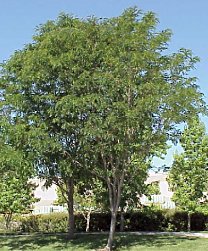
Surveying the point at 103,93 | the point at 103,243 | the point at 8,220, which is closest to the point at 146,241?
the point at 103,243

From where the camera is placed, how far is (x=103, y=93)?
1504 centimetres

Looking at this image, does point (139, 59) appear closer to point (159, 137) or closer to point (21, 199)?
point (159, 137)

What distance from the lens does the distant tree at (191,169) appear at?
25281 millimetres

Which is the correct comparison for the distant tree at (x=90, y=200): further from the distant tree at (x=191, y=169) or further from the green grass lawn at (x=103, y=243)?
the distant tree at (x=191, y=169)

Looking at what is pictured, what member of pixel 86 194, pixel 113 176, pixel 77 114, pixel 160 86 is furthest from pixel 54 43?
pixel 86 194

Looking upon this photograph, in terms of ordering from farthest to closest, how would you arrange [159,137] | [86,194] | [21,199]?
[21,199] < [86,194] < [159,137]

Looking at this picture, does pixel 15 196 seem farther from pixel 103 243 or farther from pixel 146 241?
pixel 146 241

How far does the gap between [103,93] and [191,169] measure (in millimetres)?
12017

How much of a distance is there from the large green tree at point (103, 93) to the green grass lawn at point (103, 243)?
2.26 m

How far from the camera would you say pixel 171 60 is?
16.2 metres

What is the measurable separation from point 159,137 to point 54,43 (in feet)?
15.3

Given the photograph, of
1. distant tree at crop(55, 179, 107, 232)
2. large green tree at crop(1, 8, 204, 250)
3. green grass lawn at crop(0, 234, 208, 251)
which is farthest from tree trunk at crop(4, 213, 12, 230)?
large green tree at crop(1, 8, 204, 250)

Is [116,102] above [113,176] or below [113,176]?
above

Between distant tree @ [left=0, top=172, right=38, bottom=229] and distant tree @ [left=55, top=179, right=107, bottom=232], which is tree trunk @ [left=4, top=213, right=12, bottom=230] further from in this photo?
distant tree @ [left=55, top=179, right=107, bottom=232]
